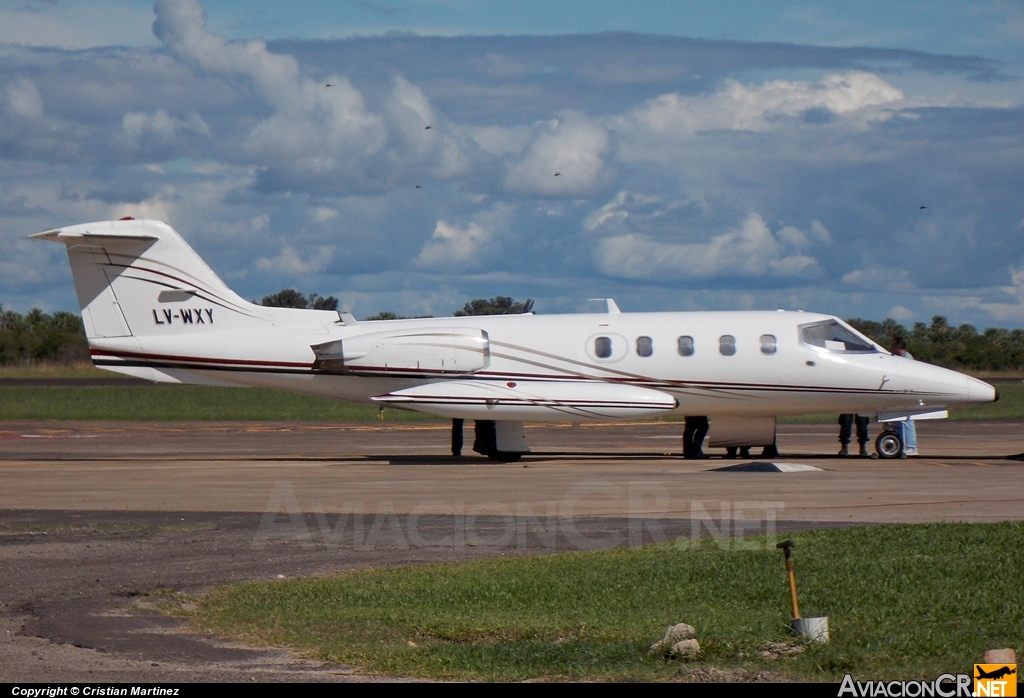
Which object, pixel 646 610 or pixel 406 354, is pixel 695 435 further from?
pixel 646 610

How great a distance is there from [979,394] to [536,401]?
913 centimetres

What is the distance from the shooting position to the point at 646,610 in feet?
31.5

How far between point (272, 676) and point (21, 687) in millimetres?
1451

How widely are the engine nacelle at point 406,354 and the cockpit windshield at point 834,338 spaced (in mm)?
6738

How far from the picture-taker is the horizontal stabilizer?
24.9 metres

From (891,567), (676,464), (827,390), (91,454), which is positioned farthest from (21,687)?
(91,454)

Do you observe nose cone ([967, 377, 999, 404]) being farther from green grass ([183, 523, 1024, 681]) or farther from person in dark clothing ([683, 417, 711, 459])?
green grass ([183, 523, 1024, 681])

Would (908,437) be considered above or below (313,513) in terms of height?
above

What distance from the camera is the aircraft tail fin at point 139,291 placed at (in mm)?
25484

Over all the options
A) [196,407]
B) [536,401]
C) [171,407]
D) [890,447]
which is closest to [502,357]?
[536,401]

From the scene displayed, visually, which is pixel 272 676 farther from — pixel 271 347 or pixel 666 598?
pixel 271 347

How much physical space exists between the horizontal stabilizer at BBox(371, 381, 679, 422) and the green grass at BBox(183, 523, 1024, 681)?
473 inches

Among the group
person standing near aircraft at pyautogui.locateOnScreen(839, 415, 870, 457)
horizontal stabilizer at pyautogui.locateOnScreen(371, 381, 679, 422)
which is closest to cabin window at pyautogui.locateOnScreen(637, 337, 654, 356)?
horizontal stabilizer at pyautogui.locateOnScreen(371, 381, 679, 422)

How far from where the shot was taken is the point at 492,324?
25906mm
